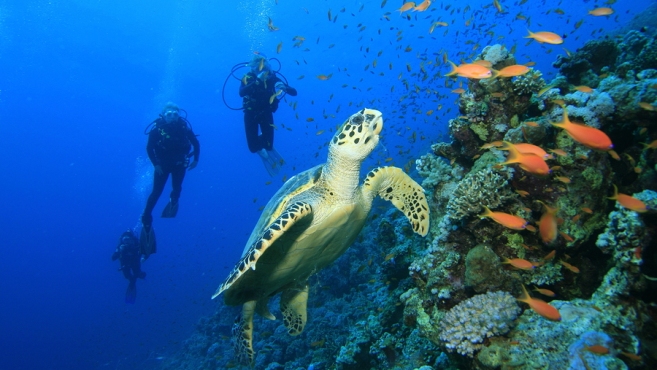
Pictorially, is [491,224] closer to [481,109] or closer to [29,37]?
[481,109]

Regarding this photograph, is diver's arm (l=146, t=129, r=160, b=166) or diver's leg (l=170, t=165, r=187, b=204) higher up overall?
diver's arm (l=146, t=129, r=160, b=166)

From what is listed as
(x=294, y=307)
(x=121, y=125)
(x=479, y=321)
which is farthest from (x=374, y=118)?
(x=121, y=125)

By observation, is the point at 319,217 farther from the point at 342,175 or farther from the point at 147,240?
the point at 147,240

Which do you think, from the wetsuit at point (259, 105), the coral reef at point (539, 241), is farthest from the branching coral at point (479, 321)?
the wetsuit at point (259, 105)

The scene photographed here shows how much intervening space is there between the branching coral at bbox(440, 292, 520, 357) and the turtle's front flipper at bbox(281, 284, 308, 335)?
279cm

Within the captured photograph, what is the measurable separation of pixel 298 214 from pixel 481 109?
8.62 feet

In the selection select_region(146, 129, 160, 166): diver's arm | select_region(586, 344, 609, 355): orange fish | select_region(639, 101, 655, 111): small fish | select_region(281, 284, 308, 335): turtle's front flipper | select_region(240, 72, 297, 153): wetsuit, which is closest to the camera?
select_region(586, 344, 609, 355): orange fish

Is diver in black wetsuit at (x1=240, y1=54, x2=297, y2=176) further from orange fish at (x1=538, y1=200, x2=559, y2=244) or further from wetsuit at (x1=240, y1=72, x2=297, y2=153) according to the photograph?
orange fish at (x1=538, y1=200, x2=559, y2=244)

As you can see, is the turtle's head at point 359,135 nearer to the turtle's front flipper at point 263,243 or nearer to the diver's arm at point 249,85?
the turtle's front flipper at point 263,243

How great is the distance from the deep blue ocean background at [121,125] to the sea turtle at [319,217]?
3757 centimetres

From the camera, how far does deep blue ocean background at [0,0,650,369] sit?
59.4 m

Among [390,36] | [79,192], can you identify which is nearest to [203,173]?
[79,192]

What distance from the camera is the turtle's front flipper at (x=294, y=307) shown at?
4.97 meters

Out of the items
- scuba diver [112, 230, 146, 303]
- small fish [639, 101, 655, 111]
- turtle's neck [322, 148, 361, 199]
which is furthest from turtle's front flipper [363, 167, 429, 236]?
scuba diver [112, 230, 146, 303]
